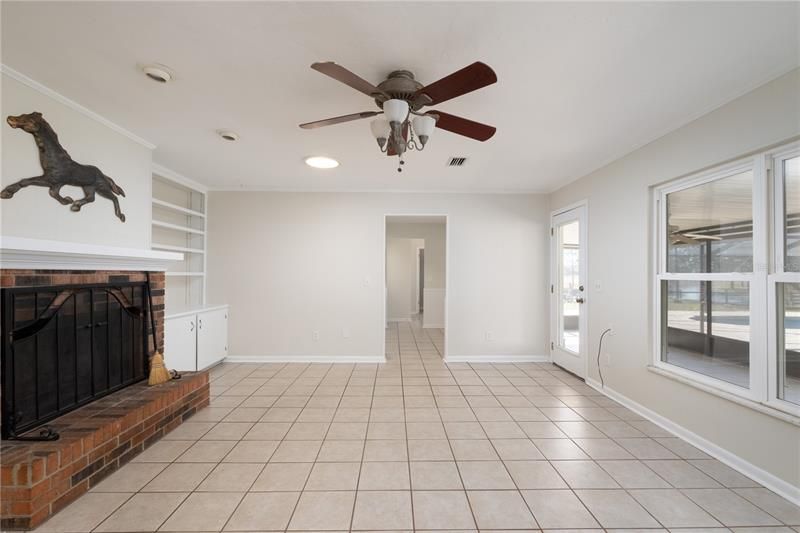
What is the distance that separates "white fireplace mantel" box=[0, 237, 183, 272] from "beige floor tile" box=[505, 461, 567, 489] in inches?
117

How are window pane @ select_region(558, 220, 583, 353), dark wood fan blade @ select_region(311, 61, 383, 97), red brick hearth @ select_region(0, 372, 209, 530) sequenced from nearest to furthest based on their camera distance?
dark wood fan blade @ select_region(311, 61, 383, 97)
red brick hearth @ select_region(0, 372, 209, 530)
window pane @ select_region(558, 220, 583, 353)

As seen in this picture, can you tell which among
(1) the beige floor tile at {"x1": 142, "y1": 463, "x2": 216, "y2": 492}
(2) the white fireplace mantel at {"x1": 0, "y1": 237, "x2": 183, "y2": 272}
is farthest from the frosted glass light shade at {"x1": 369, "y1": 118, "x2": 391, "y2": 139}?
(1) the beige floor tile at {"x1": 142, "y1": 463, "x2": 216, "y2": 492}

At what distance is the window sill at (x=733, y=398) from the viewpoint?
72.6 inches

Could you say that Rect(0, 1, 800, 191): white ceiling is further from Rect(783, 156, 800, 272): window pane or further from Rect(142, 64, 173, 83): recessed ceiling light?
Rect(783, 156, 800, 272): window pane

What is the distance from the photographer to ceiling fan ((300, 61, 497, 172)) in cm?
145

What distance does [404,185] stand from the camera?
4.32 metres

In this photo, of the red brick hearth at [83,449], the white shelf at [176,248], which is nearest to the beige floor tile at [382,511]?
the red brick hearth at [83,449]

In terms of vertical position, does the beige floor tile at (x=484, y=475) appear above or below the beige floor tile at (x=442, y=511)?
below

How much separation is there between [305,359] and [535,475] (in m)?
3.31

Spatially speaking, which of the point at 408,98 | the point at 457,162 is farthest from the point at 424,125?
the point at 457,162

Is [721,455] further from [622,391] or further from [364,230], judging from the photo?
[364,230]

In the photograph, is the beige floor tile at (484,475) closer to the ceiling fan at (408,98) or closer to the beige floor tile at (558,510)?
the beige floor tile at (558,510)

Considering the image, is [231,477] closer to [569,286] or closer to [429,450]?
[429,450]

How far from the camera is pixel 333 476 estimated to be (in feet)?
6.61
